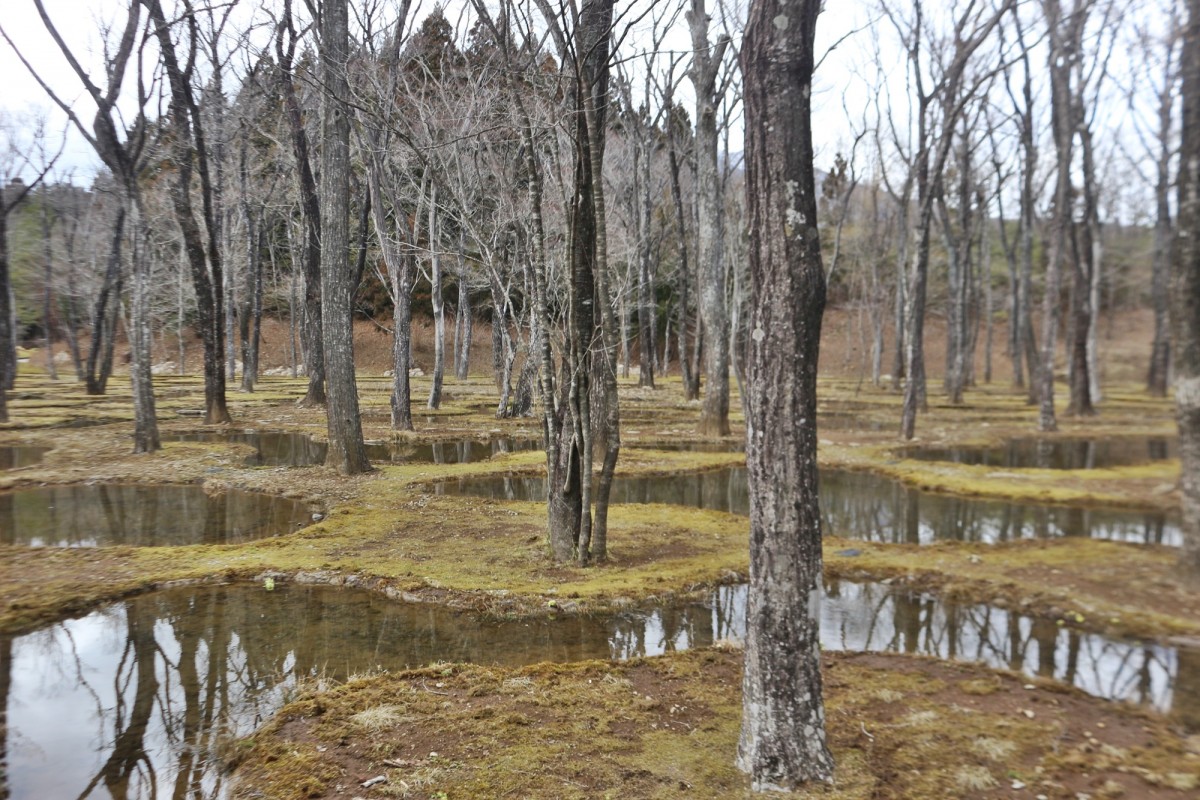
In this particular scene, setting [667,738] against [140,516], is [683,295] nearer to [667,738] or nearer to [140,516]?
[140,516]

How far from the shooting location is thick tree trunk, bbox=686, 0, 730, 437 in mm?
18062

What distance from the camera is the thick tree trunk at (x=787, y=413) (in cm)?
376

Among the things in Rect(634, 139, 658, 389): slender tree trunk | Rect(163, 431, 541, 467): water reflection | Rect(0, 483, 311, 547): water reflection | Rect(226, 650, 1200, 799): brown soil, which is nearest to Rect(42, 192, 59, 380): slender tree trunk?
Rect(163, 431, 541, 467): water reflection

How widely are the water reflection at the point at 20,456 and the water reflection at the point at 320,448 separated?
251 cm

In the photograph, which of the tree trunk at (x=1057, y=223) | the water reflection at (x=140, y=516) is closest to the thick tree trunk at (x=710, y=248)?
the tree trunk at (x=1057, y=223)

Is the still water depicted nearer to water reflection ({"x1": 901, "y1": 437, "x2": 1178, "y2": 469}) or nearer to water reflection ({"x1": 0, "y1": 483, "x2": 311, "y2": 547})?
water reflection ({"x1": 0, "y1": 483, "x2": 311, "y2": 547})

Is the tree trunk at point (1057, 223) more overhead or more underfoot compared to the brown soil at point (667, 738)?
more overhead

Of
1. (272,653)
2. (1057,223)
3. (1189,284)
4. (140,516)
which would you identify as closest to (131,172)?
(140,516)

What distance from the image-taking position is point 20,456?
15273 mm

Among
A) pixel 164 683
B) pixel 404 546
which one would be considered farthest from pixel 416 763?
pixel 404 546

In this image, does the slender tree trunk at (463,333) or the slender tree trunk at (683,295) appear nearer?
the slender tree trunk at (683,295)

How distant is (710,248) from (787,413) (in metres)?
15.4

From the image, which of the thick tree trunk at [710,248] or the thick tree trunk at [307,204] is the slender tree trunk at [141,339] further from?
the thick tree trunk at [710,248]

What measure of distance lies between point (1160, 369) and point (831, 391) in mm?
12822
